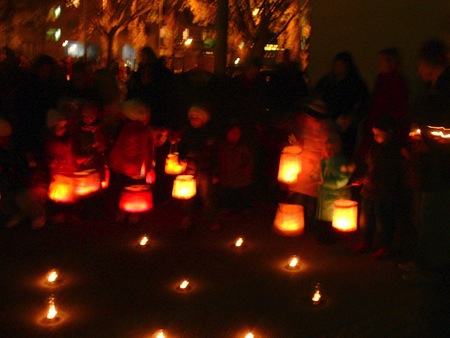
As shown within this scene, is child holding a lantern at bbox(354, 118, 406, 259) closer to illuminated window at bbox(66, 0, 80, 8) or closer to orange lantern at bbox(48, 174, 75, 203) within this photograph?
orange lantern at bbox(48, 174, 75, 203)

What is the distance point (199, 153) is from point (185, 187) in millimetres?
492

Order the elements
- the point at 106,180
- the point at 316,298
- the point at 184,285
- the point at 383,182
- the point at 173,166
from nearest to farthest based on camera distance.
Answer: the point at 316,298 < the point at 184,285 < the point at 383,182 < the point at 106,180 < the point at 173,166

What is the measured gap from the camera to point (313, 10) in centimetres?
1192

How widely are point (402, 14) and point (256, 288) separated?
6.02 m

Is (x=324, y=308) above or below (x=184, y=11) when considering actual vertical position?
below

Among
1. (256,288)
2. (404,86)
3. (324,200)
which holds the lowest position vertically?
(256,288)

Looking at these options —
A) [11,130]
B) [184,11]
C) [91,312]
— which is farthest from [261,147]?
[184,11]

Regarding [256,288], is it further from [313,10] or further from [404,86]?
[313,10]

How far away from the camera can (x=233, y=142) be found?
8281 mm

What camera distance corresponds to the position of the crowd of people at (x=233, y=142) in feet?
22.6

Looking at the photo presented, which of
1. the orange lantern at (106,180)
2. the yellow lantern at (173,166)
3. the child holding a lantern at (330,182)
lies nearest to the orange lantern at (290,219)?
the child holding a lantern at (330,182)

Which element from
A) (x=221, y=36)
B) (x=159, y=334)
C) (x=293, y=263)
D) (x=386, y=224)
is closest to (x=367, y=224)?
(x=386, y=224)

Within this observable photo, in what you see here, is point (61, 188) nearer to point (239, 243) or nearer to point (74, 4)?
point (239, 243)

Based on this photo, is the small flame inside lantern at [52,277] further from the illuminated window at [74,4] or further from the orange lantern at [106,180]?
the illuminated window at [74,4]
